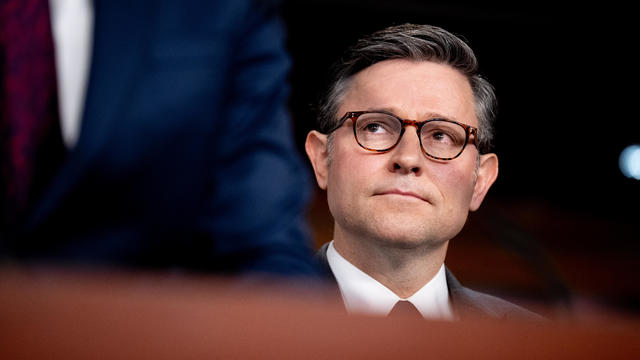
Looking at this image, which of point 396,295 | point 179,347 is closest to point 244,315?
point 179,347

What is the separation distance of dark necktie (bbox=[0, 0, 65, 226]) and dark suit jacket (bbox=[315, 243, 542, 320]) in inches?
11.5

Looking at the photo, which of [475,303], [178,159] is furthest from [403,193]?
[178,159]

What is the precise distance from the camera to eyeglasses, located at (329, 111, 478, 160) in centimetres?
57

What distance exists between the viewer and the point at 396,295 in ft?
1.92

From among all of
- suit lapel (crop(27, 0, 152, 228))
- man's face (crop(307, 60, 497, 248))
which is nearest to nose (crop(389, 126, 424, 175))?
man's face (crop(307, 60, 497, 248))

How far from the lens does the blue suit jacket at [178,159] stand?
627mm

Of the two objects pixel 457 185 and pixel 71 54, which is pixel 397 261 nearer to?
pixel 457 185

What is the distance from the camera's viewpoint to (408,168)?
1.84 ft

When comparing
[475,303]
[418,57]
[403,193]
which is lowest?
[475,303]

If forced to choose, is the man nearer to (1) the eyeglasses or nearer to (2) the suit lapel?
(1) the eyeglasses

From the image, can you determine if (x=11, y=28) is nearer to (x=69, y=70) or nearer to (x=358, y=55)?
(x=69, y=70)

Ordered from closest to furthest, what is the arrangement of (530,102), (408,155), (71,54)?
(408,155) → (71,54) → (530,102)

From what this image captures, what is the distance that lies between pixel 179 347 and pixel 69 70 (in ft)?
1.61

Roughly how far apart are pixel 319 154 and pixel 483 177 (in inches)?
6.2
